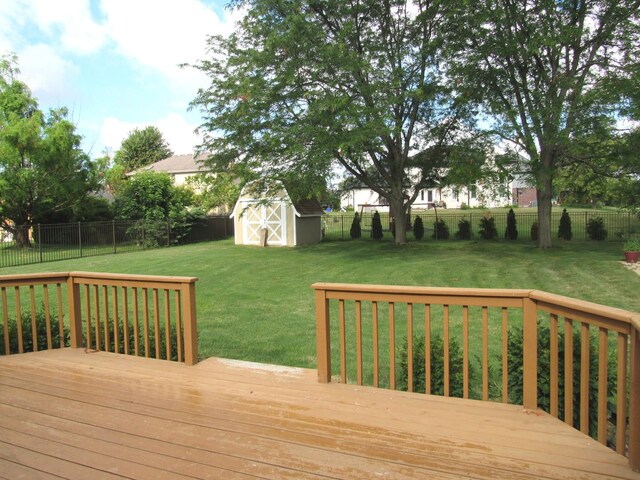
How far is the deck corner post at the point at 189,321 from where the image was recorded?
396 cm

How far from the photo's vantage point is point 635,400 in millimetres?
2174

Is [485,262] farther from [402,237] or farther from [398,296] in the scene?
[398,296]

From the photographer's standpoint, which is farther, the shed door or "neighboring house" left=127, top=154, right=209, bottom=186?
"neighboring house" left=127, top=154, right=209, bottom=186

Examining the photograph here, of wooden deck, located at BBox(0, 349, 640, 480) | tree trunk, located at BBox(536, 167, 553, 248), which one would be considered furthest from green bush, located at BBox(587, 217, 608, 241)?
wooden deck, located at BBox(0, 349, 640, 480)

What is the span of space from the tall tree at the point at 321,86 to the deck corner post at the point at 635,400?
1098 centimetres

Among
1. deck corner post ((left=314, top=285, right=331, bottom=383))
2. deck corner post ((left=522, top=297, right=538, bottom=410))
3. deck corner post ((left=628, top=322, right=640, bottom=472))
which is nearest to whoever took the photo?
deck corner post ((left=628, top=322, right=640, bottom=472))

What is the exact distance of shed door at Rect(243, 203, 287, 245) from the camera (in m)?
21.0

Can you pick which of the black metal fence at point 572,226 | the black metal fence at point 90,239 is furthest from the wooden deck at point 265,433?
the black metal fence at point 572,226

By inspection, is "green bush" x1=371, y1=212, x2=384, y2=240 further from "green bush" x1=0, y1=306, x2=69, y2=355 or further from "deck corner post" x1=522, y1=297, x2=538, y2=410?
"deck corner post" x1=522, y1=297, x2=538, y2=410

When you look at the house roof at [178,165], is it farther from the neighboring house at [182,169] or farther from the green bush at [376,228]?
the green bush at [376,228]

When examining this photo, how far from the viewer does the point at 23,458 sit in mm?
2459

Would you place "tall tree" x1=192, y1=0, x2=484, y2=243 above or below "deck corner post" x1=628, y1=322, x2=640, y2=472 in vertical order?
above

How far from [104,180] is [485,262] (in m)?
19.3

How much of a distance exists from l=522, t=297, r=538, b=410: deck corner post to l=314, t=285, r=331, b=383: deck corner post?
144cm
